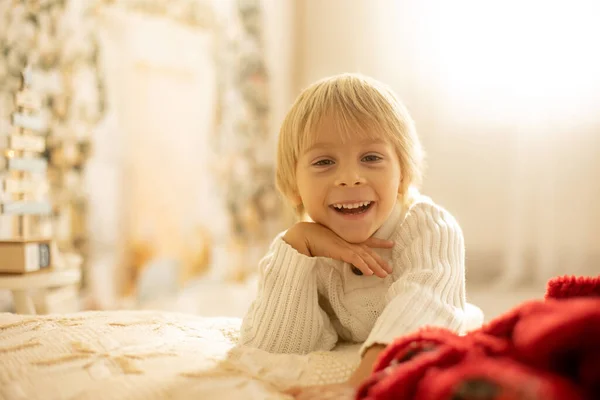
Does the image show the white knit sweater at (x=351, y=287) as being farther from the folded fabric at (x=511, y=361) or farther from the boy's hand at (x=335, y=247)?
the folded fabric at (x=511, y=361)

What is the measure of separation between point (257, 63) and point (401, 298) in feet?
7.34

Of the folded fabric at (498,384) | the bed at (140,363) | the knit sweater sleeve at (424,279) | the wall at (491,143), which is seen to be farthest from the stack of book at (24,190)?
the wall at (491,143)

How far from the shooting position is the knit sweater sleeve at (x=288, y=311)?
939 millimetres

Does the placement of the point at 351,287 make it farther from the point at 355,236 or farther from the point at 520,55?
the point at 520,55

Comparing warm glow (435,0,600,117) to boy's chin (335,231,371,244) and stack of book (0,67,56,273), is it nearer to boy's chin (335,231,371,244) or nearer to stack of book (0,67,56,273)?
boy's chin (335,231,371,244)

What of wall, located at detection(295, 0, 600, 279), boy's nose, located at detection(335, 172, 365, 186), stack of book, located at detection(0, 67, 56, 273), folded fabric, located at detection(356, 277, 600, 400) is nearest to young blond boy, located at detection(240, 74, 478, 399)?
boy's nose, located at detection(335, 172, 365, 186)

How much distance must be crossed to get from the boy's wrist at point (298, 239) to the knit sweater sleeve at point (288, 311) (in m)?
0.02

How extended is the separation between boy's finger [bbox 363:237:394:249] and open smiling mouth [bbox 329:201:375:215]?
0.20 feet

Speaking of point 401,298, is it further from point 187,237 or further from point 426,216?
point 187,237

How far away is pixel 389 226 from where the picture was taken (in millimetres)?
1038

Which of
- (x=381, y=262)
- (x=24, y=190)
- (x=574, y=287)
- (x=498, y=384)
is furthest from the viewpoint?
(x=24, y=190)

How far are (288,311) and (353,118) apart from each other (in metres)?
0.35

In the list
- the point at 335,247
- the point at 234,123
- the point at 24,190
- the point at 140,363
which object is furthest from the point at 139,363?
the point at 234,123

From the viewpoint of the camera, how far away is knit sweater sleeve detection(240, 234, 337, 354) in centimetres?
94
